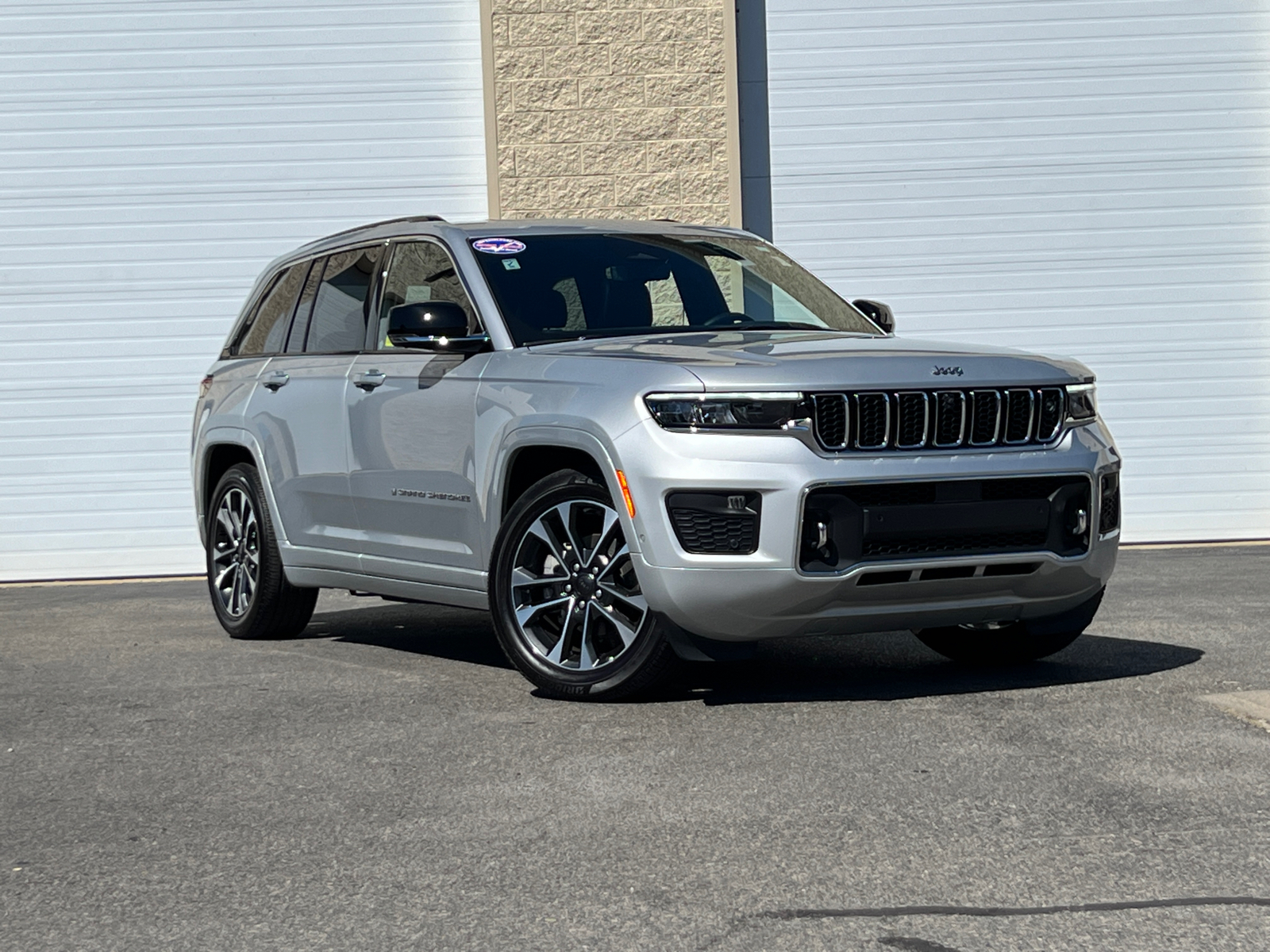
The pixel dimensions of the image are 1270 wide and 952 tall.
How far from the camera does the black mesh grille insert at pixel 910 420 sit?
229 inches

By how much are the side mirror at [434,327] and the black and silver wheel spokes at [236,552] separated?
6.41 feet

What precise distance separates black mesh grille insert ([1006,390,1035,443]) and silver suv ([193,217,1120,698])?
11mm

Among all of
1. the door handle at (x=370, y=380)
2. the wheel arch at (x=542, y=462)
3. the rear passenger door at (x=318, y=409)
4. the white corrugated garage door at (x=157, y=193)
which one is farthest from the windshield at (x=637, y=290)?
the white corrugated garage door at (x=157, y=193)

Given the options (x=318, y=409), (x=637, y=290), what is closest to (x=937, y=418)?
(x=637, y=290)

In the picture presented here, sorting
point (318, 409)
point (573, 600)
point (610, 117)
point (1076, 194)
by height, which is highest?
point (610, 117)

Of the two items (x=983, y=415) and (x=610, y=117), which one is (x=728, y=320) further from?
(x=610, y=117)

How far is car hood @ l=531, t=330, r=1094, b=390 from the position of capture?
5.71 metres

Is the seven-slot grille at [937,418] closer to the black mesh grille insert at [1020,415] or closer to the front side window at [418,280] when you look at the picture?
the black mesh grille insert at [1020,415]

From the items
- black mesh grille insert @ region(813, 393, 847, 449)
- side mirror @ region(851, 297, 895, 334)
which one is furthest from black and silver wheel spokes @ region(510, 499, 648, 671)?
side mirror @ region(851, 297, 895, 334)

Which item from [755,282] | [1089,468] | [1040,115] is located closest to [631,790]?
[1089,468]

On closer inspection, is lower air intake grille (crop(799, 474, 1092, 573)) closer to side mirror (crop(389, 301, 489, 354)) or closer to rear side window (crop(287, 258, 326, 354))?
side mirror (crop(389, 301, 489, 354))

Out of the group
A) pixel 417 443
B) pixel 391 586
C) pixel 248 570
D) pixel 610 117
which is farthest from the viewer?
pixel 610 117

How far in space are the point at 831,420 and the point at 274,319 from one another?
3766mm

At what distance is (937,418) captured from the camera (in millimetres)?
5891
